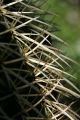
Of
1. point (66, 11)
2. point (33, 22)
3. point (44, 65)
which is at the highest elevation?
point (66, 11)

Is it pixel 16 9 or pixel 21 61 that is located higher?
pixel 16 9

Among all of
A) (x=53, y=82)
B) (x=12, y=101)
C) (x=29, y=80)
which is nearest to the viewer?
(x=12, y=101)

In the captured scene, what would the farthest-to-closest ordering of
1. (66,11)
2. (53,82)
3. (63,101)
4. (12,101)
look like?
(66,11)
(63,101)
(53,82)
(12,101)

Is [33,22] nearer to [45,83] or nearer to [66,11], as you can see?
[45,83]

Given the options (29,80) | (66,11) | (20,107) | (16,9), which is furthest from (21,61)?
(66,11)

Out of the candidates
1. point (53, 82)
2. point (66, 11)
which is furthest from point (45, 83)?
point (66, 11)

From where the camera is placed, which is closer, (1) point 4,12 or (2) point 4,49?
(2) point 4,49
